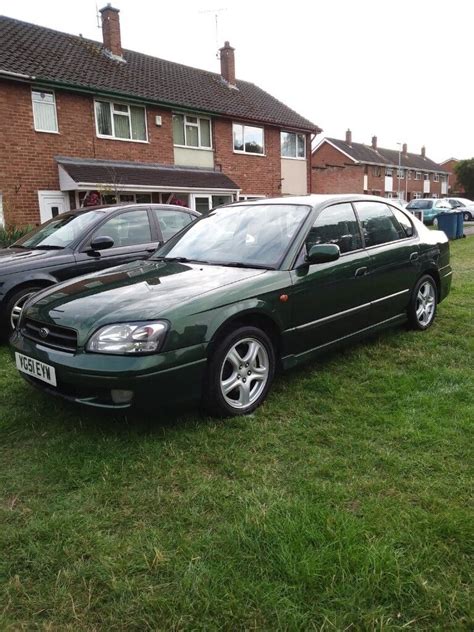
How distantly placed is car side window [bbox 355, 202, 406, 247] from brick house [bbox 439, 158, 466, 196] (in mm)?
54880

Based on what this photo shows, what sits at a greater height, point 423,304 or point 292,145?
point 292,145

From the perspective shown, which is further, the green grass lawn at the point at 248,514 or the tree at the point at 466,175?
the tree at the point at 466,175

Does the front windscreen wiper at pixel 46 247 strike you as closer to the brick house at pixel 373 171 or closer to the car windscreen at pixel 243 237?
the car windscreen at pixel 243 237

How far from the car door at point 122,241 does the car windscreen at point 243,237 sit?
4.96 feet

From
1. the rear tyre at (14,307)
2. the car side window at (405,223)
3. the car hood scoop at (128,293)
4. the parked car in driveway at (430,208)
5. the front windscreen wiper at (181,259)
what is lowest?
the rear tyre at (14,307)

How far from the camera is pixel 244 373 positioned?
3.48m

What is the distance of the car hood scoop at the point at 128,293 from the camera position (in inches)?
124

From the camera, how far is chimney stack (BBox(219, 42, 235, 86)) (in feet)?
75.7

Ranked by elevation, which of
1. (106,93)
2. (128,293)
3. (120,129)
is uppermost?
(106,93)

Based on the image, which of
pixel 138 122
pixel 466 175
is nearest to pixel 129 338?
pixel 138 122

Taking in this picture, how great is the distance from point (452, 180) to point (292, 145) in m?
52.2

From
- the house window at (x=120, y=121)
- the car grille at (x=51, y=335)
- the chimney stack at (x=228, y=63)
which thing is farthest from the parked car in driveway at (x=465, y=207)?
the car grille at (x=51, y=335)

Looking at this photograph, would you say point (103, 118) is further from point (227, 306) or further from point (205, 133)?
point (227, 306)

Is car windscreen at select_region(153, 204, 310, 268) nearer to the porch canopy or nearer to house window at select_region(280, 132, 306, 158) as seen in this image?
the porch canopy
